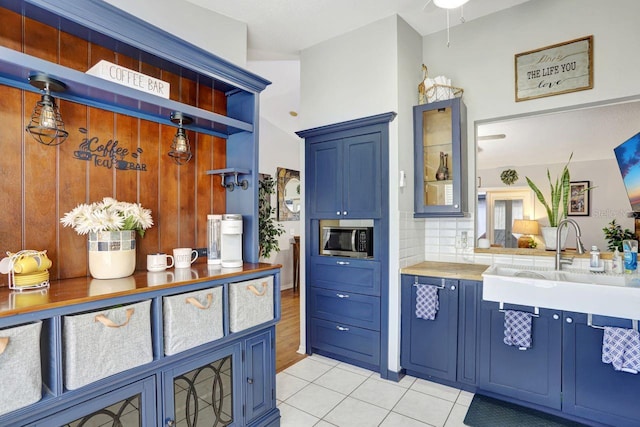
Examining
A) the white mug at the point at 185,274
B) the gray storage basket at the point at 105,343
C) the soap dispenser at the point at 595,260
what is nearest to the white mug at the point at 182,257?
the white mug at the point at 185,274

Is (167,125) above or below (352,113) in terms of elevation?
below

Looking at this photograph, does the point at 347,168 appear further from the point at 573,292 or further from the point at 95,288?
the point at 95,288

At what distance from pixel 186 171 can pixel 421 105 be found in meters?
2.03

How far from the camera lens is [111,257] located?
1632mm

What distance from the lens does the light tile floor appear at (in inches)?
87.8

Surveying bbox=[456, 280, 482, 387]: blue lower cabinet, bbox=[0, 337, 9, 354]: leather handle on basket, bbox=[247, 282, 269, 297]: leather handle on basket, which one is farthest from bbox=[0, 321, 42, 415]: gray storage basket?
bbox=[456, 280, 482, 387]: blue lower cabinet

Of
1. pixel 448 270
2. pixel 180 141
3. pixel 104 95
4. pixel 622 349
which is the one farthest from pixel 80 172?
pixel 622 349

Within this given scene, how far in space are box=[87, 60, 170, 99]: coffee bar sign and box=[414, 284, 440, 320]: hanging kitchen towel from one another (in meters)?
2.22

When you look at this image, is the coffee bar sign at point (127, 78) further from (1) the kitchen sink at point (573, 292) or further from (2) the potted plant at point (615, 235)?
(2) the potted plant at point (615, 235)

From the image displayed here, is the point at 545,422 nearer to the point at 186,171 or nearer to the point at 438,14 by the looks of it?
the point at 186,171

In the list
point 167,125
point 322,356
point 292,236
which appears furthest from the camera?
point 292,236

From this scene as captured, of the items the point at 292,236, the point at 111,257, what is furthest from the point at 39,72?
the point at 292,236

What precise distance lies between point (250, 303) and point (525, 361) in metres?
1.89

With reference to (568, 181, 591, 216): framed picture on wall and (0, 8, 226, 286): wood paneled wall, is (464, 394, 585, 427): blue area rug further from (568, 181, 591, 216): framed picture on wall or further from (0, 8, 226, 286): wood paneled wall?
(0, 8, 226, 286): wood paneled wall
